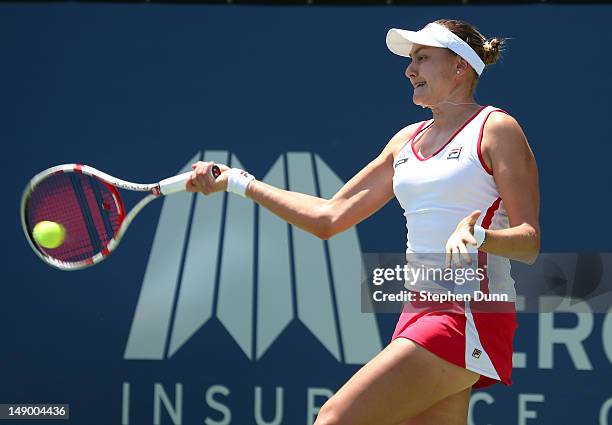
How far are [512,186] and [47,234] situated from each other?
1.70 metres

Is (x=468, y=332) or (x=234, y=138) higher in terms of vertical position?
(x=234, y=138)

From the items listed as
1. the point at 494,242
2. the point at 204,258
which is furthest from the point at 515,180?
the point at 204,258

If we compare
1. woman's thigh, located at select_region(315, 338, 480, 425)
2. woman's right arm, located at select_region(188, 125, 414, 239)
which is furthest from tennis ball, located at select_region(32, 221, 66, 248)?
woman's thigh, located at select_region(315, 338, 480, 425)

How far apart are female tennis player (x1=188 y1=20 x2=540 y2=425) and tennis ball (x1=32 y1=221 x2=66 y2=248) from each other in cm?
128

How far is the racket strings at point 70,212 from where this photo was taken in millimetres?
A: 3846

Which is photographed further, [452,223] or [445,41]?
[445,41]

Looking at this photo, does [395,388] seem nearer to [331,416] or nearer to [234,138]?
[331,416]

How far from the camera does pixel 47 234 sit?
3809 mm

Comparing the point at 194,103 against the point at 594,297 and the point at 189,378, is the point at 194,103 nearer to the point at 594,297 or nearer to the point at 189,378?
the point at 189,378

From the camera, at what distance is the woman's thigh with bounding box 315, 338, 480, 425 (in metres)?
2.80

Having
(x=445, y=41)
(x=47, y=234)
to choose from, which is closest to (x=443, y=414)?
(x=445, y=41)

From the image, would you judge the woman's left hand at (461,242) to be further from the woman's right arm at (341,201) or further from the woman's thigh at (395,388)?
the woman's right arm at (341,201)

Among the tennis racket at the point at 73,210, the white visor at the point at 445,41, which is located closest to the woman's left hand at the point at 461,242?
the white visor at the point at 445,41

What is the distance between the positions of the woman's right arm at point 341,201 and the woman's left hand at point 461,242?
1.99 ft
